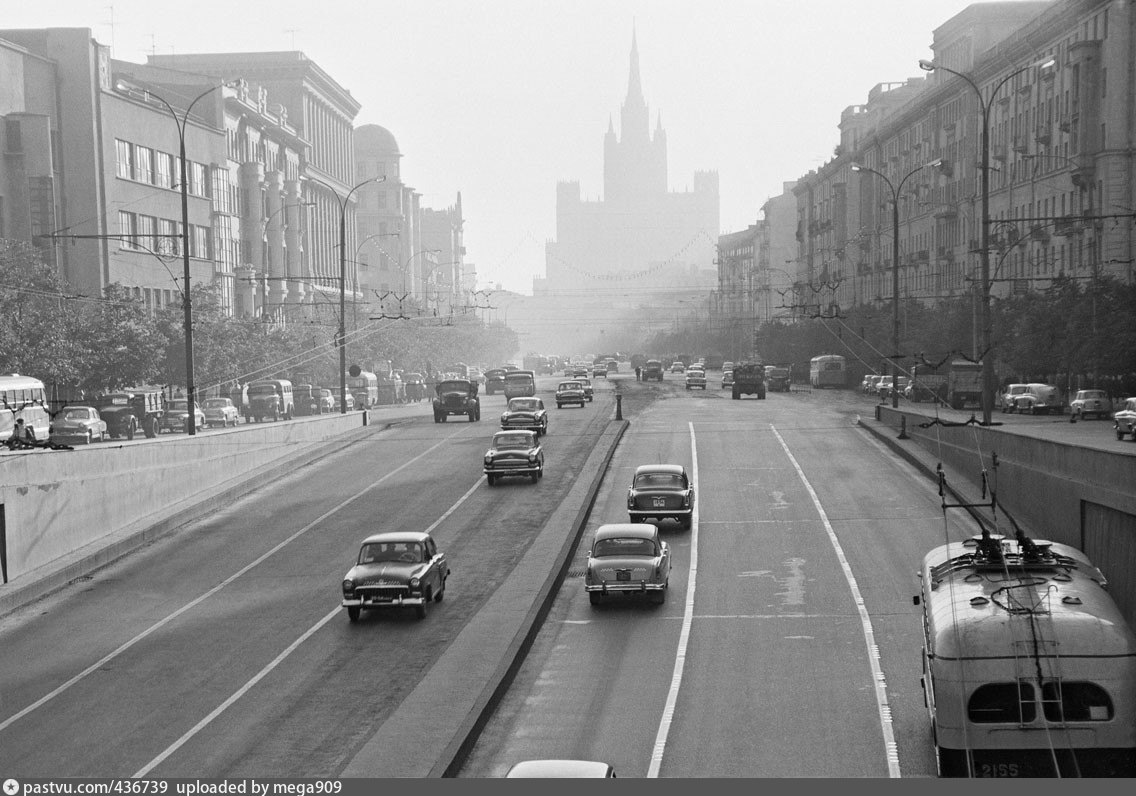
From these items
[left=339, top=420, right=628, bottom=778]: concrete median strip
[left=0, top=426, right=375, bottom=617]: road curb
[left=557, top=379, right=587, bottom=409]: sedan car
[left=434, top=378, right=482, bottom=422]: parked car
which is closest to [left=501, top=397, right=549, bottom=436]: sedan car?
[left=434, top=378, right=482, bottom=422]: parked car

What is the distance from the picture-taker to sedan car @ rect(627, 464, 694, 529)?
133ft

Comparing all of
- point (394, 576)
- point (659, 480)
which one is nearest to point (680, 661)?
point (394, 576)

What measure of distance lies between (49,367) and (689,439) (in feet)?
86.3

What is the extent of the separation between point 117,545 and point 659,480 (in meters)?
14.6

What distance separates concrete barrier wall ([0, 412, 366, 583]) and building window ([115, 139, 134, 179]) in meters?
43.0

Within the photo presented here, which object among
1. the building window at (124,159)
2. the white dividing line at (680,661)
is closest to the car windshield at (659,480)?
the white dividing line at (680,661)

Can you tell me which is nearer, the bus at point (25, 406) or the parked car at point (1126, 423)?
the parked car at point (1126, 423)

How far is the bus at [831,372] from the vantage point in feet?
360

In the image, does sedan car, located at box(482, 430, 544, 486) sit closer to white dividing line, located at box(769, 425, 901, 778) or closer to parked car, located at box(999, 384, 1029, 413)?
white dividing line, located at box(769, 425, 901, 778)

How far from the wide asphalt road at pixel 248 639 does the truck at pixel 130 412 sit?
14.5m

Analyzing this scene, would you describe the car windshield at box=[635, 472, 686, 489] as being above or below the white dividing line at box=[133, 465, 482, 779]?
above

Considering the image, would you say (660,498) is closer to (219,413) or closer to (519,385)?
(219,413)

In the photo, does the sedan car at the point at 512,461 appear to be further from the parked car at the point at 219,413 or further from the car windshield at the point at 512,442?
the parked car at the point at 219,413

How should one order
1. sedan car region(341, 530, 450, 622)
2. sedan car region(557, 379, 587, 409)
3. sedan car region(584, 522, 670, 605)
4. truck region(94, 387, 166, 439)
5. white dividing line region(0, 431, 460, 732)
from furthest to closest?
sedan car region(557, 379, 587, 409) → truck region(94, 387, 166, 439) → sedan car region(584, 522, 670, 605) → sedan car region(341, 530, 450, 622) → white dividing line region(0, 431, 460, 732)
